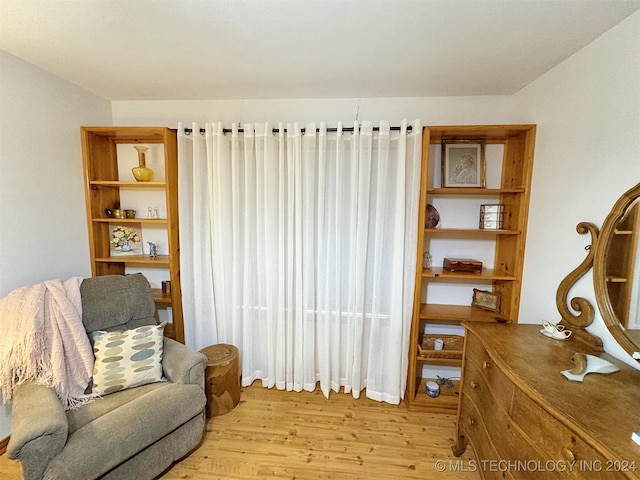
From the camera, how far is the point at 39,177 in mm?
1807

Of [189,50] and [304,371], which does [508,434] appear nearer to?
[304,371]

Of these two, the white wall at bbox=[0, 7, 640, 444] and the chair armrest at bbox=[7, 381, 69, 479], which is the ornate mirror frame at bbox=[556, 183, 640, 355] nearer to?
the white wall at bbox=[0, 7, 640, 444]

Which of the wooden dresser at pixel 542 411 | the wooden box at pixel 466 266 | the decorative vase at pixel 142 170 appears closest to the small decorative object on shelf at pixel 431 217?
the wooden box at pixel 466 266

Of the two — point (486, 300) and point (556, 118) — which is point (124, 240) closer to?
point (486, 300)

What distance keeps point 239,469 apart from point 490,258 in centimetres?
234

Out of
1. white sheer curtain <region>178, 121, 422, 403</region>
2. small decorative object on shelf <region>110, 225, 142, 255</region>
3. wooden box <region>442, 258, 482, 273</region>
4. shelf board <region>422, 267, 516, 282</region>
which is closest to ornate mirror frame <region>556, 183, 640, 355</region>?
shelf board <region>422, 267, 516, 282</region>

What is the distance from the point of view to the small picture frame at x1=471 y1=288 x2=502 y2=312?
6.79 feet

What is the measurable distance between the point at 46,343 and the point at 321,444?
1761 mm

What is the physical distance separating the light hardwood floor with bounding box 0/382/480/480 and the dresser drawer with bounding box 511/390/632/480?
85 cm

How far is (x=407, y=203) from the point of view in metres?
1.97

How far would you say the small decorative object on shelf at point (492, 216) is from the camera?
1.99 meters

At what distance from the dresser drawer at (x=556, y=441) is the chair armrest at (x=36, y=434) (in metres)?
1.95

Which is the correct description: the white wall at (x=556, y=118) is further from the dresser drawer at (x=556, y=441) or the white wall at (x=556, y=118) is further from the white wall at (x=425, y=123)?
the dresser drawer at (x=556, y=441)

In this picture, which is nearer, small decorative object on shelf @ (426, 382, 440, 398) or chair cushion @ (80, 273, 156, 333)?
chair cushion @ (80, 273, 156, 333)
